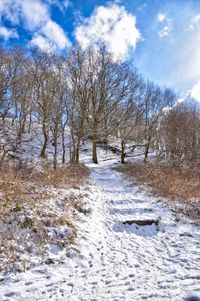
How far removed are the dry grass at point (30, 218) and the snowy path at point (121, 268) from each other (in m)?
0.44

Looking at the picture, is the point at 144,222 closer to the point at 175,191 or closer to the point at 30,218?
the point at 30,218

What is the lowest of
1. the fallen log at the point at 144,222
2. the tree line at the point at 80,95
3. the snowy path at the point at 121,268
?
the snowy path at the point at 121,268

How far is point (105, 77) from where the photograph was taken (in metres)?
27.9

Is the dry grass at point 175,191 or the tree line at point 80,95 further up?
the tree line at point 80,95

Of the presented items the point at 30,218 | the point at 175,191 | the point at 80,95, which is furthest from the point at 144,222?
the point at 80,95

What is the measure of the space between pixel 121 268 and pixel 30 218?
2.83 m

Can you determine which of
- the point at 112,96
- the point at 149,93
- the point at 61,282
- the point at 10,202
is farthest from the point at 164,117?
the point at 61,282

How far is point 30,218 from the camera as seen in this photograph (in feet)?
24.6

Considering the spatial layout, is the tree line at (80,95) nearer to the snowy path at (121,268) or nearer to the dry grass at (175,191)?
the dry grass at (175,191)

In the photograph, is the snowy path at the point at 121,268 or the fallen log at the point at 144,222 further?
the fallen log at the point at 144,222

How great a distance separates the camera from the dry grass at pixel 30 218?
6.24m

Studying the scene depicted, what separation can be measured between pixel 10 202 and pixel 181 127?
26395 mm

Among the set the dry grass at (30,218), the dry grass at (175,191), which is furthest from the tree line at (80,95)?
the dry grass at (30,218)

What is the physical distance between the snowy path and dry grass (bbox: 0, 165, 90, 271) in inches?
17.4
